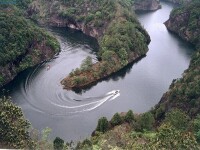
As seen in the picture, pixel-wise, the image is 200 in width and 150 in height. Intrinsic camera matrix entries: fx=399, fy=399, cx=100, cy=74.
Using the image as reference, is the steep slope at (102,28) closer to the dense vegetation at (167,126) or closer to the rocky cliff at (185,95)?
the rocky cliff at (185,95)

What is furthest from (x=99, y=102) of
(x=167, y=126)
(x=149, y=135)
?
(x=167, y=126)

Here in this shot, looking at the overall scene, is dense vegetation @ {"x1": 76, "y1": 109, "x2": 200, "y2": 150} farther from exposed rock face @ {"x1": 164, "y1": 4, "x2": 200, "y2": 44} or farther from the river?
exposed rock face @ {"x1": 164, "y1": 4, "x2": 200, "y2": 44}

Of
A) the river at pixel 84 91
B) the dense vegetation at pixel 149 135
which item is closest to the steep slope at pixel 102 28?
the river at pixel 84 91

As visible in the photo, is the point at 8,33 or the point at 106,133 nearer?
the point at 106,133

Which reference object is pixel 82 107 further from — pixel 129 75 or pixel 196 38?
pixel 196 38

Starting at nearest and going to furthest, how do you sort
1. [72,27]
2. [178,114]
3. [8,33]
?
[178,114]
[8,33]
[72,27]

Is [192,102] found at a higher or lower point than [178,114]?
lower

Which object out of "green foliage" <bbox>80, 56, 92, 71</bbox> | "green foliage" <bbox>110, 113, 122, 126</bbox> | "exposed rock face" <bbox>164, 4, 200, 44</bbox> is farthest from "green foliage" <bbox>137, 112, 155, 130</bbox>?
"exposed rock face" <bbox>164, 4, 200, 44</bbox>

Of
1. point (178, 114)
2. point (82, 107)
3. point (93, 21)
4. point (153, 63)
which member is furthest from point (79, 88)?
point (93, 21)

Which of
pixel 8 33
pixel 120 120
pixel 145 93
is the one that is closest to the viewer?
pixel 120 120
